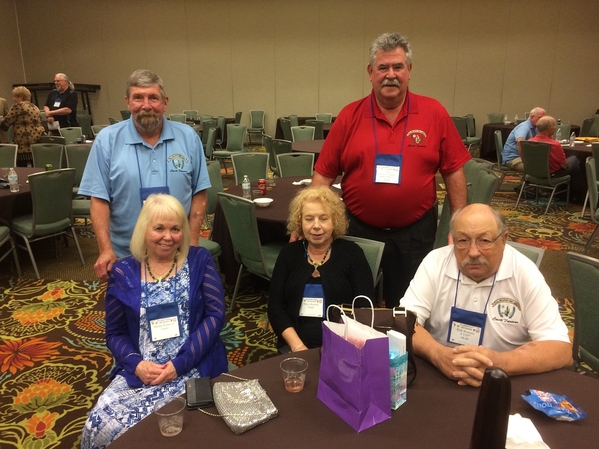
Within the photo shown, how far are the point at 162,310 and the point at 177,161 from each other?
0.89 metres

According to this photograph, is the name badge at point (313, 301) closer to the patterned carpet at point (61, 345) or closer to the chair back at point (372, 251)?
the chair back at point (372, 251)

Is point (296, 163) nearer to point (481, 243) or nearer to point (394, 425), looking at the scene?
point (481, 243)

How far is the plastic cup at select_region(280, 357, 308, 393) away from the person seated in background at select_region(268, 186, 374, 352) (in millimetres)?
670

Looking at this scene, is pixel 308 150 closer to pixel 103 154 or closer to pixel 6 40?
pixel 103 154

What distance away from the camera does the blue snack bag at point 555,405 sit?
3.87 ft

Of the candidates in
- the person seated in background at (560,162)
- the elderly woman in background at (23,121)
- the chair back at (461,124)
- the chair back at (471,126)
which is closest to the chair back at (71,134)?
the elderly woman in background at (23,121)

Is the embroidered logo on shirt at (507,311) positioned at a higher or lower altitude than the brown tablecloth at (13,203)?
higher

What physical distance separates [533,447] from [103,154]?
7.25 feet

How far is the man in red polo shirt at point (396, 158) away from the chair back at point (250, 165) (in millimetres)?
2866

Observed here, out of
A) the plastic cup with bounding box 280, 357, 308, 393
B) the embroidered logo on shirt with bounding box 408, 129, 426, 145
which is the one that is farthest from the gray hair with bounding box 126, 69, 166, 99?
the plastic cup with bounding box 280, 357, 308, 393

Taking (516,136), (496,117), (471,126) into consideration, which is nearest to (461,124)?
(471,126)

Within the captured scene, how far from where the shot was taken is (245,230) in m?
3.25

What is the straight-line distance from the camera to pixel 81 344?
3.29m

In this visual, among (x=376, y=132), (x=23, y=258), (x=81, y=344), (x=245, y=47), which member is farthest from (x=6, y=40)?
(x=376, y=132)
